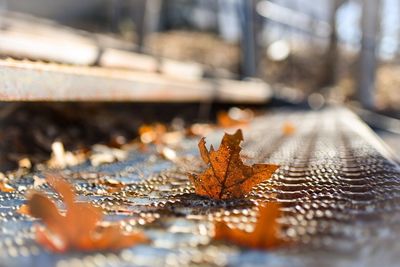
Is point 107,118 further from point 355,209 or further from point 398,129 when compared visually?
point 398,129

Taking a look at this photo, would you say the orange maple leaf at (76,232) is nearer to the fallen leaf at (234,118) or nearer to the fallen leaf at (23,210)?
the fallen leaf at (23,210)

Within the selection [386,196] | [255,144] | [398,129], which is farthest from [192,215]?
[398,129]

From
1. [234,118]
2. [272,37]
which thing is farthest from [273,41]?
[234,118]

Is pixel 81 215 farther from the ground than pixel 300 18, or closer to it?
closer to it

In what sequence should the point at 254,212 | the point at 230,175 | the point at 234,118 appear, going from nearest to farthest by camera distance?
the point at 254,212 < the point at 230,175 < the point at 234,118

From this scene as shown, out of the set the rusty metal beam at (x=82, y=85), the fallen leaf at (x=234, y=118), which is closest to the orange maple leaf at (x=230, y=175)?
the rusty metal beam at (x=82, y=85)

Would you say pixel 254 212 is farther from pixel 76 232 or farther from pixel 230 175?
pixel 76 232
